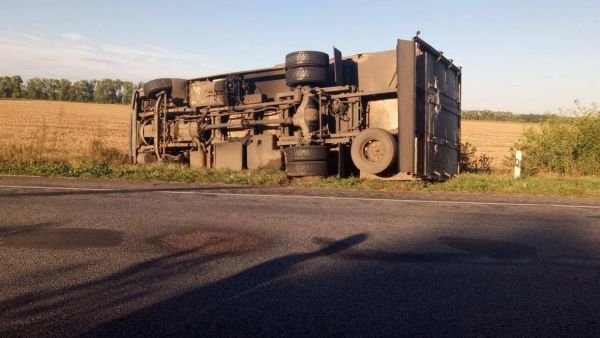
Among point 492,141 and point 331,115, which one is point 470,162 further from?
point 492,141

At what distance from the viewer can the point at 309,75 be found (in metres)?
12.1

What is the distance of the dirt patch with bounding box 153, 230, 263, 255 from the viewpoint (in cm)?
487

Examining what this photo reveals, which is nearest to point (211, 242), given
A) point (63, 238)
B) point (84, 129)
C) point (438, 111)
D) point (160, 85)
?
point (63, 238)

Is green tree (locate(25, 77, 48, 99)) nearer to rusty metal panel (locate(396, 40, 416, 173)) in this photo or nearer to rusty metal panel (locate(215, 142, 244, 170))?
rusty metal panel (locate(215, 142, 244, 170))

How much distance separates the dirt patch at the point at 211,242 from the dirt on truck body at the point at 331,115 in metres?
6.12

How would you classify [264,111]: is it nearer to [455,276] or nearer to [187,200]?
[187,200]

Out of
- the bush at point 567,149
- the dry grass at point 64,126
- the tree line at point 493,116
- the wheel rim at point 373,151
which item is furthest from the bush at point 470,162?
the tree line at point 493,116

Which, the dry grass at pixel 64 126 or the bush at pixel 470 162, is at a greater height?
the dry grass at pixel 64 126

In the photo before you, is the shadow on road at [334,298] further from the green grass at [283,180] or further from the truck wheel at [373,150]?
the truck wheel at [373,150]

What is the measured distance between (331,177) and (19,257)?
25.9 ft

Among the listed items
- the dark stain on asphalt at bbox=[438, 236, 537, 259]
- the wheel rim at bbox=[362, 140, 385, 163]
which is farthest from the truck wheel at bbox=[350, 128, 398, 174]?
the dark stain on asphalt at bbox=[438, 236, 537, 259]

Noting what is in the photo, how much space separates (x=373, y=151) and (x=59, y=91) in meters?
68.4

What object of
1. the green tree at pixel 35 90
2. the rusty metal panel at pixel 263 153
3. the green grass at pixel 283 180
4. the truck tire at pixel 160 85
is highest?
the green tree at pixel 35 90

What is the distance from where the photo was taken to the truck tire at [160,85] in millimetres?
15273
